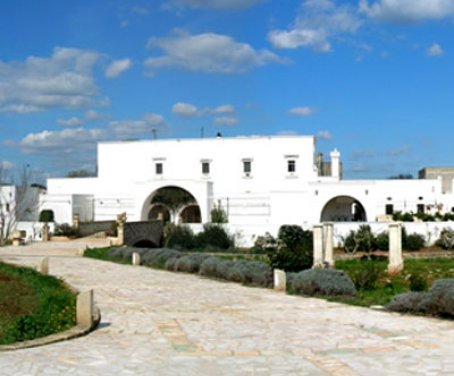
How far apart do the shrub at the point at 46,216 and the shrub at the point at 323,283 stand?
3834 centimetres

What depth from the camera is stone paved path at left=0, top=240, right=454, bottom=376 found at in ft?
24.6

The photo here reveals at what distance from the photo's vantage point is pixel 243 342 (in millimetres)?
9172

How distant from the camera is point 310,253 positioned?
20547mm

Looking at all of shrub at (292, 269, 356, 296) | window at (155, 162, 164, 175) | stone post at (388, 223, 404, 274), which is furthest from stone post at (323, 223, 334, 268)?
window at (155, 162, 164, 175)

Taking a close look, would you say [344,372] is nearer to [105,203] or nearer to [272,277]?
[272,277]

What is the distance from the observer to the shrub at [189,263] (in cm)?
2161

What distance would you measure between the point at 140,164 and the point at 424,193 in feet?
79.4

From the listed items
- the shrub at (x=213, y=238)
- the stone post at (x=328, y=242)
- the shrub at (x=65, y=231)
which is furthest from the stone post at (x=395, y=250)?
the shrub at (x=65, y=231)

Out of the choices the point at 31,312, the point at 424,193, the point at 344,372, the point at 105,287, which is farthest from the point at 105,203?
the point at 344,372

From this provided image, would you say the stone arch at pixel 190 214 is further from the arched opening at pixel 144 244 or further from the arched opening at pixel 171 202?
the arched opening at pixel 144 244

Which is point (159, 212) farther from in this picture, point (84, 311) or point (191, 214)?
point (84, 311)

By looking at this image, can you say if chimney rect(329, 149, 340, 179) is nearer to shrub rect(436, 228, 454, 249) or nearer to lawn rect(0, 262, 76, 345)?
shrub rect(436, 228, 454, 249)

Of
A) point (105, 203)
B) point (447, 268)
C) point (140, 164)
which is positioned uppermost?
point (140, 164)

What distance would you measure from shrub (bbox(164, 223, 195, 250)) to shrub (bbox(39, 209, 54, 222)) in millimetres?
12515
